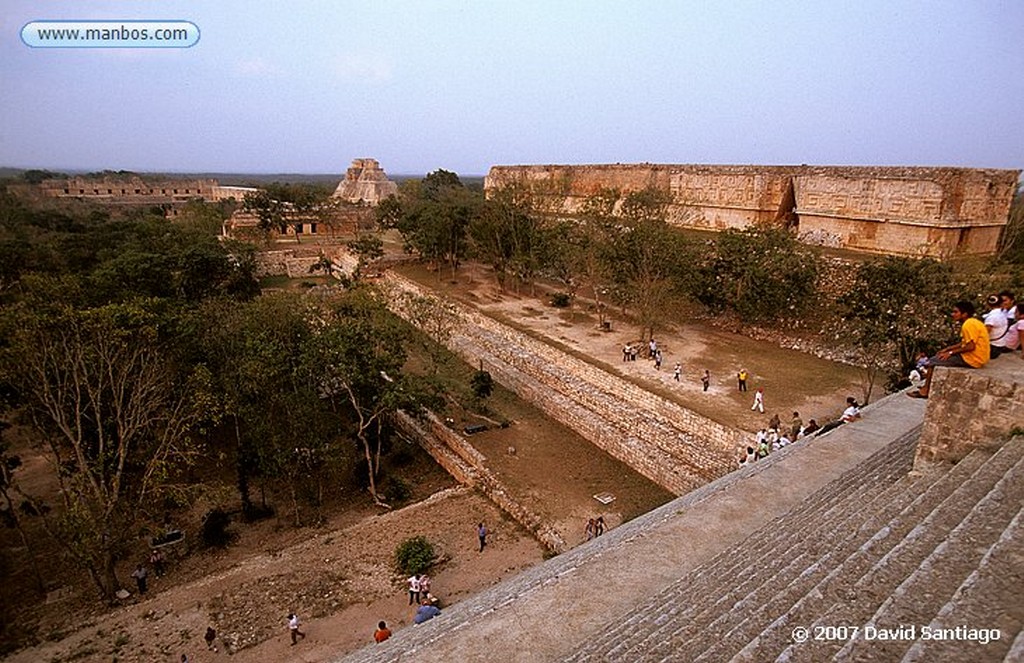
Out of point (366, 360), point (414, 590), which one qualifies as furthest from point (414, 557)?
point (366, 360)

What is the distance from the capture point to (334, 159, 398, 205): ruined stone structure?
61.9 meters

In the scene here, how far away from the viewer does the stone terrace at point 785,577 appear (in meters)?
3.05

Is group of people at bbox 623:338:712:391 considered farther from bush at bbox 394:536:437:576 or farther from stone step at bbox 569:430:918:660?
bush at bbox 394:536:437:576

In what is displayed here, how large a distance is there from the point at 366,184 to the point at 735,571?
63.4 m

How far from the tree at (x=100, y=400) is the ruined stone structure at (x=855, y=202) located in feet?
66.7

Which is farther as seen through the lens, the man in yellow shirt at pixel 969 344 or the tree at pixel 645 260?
the tree at pixel 645 260

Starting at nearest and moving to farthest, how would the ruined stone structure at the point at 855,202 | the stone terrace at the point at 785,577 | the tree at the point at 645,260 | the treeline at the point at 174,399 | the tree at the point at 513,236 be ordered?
the stone terrace at the point at 785,577 → the treeline at the point at 174,399 → the tree at the point at 645,260 → the ruined stone structure at the point at 855,202 → the tree at the point at 513,236

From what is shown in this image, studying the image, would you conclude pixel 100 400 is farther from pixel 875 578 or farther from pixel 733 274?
pixel 733 274

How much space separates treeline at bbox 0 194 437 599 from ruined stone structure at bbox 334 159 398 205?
47711mm

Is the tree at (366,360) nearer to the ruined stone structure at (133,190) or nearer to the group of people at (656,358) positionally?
the group of people at (656,358)

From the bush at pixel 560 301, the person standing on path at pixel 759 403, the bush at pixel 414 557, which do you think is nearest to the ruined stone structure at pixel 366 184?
the bush at pixel 560 301

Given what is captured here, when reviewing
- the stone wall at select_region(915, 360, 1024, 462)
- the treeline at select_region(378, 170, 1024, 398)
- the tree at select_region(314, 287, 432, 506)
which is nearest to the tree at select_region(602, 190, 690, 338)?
the treeline at select_region(378, 170, 1024, 398)

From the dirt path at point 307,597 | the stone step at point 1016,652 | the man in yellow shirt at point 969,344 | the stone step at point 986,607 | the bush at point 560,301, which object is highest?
the man in yellow shirt at point 969,344

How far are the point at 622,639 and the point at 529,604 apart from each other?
1.36 meters
